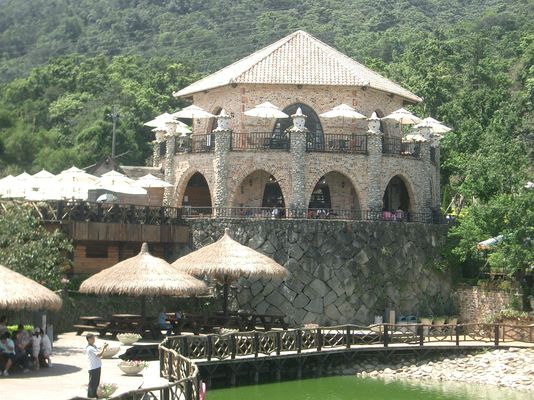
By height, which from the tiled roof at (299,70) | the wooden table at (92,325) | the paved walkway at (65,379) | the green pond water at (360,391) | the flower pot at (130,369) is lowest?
the green pond water at (360,391)

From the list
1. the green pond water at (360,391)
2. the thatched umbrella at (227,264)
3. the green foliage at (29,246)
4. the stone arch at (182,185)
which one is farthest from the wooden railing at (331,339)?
the stone arch at (182,185)

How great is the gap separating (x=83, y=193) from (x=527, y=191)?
1658 cm

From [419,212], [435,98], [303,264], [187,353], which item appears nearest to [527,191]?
[419,212]

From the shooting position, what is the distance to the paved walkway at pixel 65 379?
19.0 m

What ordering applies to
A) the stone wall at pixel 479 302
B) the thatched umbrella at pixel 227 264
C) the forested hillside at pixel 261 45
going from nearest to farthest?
the thatched umbrella at pixel 227 264, the stone wall at pixel 479 302, the forested hillside at pixel 261 45

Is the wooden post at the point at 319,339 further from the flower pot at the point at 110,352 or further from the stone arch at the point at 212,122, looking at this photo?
the stone arch at the point at 212,122

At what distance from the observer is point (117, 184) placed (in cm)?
3775

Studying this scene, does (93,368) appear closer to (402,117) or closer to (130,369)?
(130,369)

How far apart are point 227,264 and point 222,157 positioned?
9.13 m

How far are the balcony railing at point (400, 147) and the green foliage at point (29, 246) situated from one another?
50.6 ft

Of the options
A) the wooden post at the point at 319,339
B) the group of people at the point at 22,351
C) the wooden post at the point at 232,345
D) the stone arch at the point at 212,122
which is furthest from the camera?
the stone arch at the point at 212,122

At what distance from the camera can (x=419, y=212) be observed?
42.5 meters

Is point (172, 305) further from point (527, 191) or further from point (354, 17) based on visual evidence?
point (354, 17)

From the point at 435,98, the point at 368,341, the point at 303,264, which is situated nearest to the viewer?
the point at 368,341
